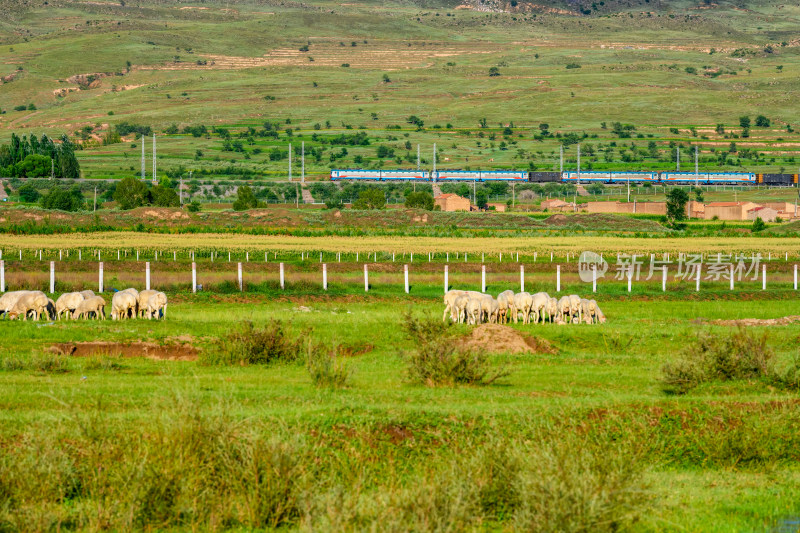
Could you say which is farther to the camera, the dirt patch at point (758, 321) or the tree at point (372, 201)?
the tree at point (372, 201)

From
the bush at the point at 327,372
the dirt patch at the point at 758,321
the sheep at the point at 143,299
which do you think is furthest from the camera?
the dirt patch at the point at 758,321

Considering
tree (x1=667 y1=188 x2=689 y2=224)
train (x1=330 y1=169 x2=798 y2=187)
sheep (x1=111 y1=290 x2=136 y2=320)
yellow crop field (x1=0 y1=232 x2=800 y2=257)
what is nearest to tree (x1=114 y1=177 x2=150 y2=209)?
yellow crop field (x1=0 y1=232 x2=800 y2=257)

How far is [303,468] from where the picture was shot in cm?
1083

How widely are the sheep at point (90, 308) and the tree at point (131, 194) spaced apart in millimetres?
78950

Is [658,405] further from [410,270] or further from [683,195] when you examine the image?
[683,195]

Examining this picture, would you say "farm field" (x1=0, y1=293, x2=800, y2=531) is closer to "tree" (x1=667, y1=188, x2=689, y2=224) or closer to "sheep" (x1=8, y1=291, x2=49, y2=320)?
"sheep" (x1=8, y1=291, x2=49, y2=320)

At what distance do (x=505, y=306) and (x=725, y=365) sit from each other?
1008cm

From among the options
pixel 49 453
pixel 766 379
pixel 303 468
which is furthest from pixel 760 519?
pixel 49 453

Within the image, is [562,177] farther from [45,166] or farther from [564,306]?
[564,306]

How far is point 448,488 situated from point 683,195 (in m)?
98.8

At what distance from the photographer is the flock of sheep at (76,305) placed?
24.9 metres

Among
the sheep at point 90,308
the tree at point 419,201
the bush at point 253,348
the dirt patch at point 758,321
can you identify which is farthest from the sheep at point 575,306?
the tree at point 419,201

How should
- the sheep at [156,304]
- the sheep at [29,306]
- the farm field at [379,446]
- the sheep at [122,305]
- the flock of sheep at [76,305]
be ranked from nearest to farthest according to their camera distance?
the farm field at [379,446] → the sheep at [29,306] → the flock of sheep at [76,305] → the sheep at [122,305] → the sheep at [156,304]

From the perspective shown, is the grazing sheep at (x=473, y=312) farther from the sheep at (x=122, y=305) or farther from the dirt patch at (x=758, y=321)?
the sheep at (x=122, y=305)
